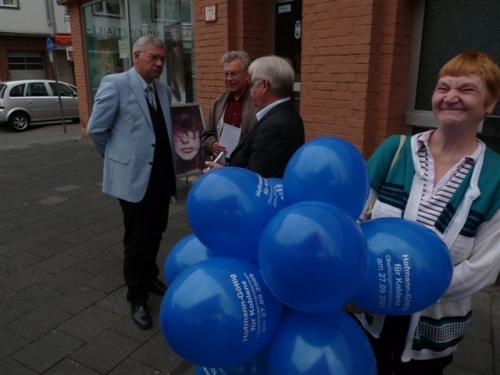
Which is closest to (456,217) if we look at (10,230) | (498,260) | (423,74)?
(498,260)

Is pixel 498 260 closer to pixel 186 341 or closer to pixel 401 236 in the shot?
pixel 401 236

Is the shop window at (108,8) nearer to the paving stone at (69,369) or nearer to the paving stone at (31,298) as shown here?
the paving stone at (31,298)

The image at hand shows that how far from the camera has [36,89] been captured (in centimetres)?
1435

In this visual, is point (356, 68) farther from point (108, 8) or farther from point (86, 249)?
point (108, 8)

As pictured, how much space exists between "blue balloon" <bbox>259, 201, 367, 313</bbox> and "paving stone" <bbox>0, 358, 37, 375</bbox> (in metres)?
2.06

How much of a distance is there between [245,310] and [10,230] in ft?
14.6

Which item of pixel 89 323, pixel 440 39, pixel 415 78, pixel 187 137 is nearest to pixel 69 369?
pixel 89 323

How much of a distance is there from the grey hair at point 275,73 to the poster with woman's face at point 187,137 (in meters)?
3.26

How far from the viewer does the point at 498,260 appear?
1.49 meters

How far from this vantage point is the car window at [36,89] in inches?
558

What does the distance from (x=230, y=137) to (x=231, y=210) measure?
1908mm

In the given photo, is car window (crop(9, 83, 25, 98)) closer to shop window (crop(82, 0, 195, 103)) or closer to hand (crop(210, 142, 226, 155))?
shop window (crop(82, 0, 195, 103))

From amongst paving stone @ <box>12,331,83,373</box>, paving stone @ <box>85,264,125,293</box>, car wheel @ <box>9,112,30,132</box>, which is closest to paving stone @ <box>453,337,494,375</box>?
paving stone @ <box>12,331,83,373</box>

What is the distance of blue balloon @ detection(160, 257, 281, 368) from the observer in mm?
1193
